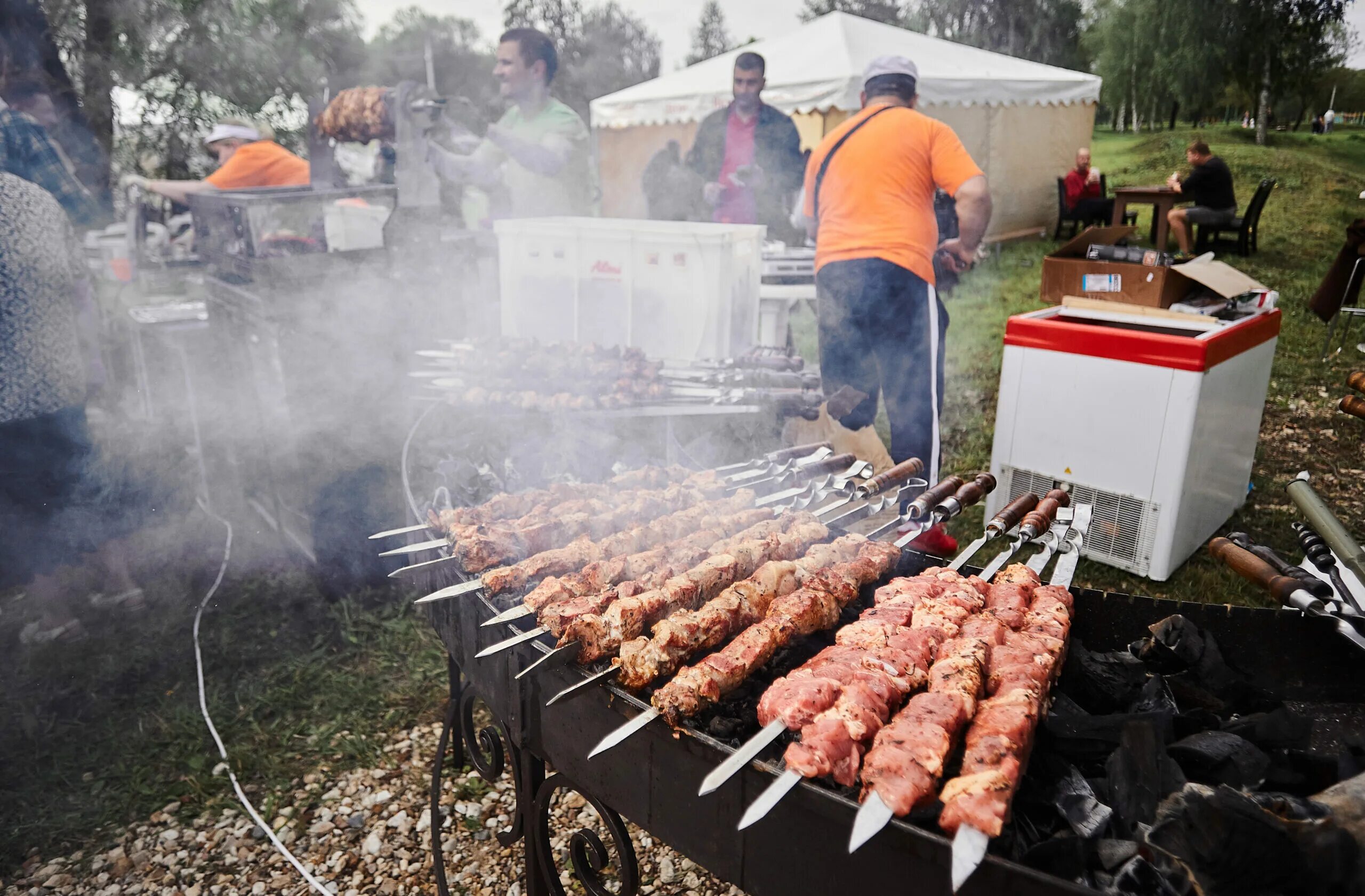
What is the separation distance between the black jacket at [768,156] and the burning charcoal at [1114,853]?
246 inches

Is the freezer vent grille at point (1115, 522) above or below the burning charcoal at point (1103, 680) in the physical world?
below

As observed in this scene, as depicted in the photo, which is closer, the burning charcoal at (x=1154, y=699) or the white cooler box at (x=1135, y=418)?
the burning charcoal at (x=1154, y=699)

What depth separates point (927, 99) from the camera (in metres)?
10.9

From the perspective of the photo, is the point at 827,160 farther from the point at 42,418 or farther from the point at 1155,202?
the point at 1155,202

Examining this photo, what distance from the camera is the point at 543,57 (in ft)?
17.9

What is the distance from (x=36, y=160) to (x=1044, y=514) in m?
4.80

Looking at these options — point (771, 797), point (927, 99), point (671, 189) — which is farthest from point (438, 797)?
point (927, 99)

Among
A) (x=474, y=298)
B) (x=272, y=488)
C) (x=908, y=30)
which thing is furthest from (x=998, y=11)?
(x=272, y=488)

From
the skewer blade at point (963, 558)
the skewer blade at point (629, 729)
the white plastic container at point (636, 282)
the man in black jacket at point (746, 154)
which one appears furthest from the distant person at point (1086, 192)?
the skewer blade at point (629, 729)

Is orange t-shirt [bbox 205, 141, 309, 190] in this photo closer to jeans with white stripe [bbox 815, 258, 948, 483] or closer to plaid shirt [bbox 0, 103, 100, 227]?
plaid shirt [bbox 0, 103, 100, 227]

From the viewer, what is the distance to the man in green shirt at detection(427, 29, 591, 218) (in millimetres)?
5293

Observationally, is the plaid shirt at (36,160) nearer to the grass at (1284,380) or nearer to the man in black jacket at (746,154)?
the man in black jacket at (746,154)

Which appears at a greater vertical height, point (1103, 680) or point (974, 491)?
point (974, 491)

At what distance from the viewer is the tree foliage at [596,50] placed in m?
13.0
